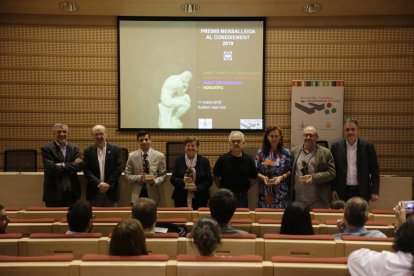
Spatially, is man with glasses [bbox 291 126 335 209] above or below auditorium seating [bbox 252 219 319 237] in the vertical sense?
above

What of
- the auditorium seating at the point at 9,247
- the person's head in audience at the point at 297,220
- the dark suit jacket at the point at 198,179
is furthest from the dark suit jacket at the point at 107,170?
the person's head in audience at the point at 297,220

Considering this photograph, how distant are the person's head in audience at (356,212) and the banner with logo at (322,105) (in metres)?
4.94

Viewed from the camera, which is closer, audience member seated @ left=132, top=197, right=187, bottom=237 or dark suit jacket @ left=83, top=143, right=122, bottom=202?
audience member seated @ left=132, top=197, right=187, bottom=237

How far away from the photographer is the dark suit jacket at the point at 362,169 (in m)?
5.18

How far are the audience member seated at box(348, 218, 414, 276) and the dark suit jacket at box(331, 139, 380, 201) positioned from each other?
9.49 feet

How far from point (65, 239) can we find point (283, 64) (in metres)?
6.04

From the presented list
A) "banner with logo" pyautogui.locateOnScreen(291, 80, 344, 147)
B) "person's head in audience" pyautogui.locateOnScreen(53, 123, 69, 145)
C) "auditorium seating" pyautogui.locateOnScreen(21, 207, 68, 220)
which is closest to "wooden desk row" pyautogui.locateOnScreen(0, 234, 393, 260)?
"auditorium seating" pyautogui.locateOnScreen(21, 207, 68, 220)

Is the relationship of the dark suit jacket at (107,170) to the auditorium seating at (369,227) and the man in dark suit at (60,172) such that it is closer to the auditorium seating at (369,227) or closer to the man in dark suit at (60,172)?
the man in dark suit at (60,172)

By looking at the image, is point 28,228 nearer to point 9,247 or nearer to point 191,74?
point 9,247

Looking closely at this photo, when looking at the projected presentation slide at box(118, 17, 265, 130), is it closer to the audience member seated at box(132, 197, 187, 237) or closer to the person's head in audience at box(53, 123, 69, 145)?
the person's head in audience at box(53, 123, 69, 145)

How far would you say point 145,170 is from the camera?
5293 mm

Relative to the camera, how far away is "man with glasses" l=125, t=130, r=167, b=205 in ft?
17.3

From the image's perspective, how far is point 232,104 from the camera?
26.9 feet

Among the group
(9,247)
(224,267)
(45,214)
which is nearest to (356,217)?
(224,267)
